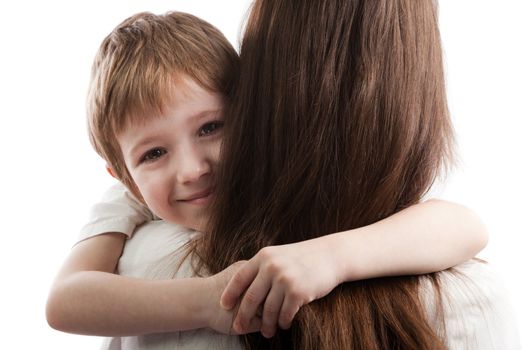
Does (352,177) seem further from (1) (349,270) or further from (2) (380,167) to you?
(1) (349,270)

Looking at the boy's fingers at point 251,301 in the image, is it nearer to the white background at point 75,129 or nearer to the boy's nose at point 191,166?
the boy's nose at point 191,166

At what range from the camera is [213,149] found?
128cm

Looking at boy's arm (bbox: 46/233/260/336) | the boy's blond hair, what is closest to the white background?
the boy's blond hair

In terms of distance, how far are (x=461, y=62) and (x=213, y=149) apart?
5.29 feet

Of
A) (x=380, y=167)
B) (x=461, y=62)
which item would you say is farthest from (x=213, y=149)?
(x=461, y=62)

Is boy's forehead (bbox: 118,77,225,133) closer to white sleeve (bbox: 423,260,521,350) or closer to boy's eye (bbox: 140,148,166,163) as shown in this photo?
boy's eye (bbox: 140,148,166,163)

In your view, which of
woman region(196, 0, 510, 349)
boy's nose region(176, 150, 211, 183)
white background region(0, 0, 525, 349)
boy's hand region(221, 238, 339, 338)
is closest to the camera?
boy's hand region(221, 238, 339, 338)

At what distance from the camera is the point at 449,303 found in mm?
1040

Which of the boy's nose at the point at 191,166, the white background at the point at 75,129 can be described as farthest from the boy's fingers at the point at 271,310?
the white background at the point at 75,129

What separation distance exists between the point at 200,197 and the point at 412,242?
398mm

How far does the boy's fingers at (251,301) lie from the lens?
96 centimetres

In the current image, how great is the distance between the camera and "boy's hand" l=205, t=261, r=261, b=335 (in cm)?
102

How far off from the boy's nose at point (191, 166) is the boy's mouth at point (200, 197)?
0.04 meters

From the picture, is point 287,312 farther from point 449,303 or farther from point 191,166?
point 191,166
